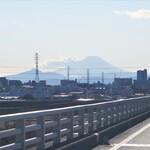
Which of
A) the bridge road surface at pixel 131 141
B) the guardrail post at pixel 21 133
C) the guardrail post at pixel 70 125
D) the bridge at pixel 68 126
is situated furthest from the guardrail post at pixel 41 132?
the bridge road surface at pixel 131 141

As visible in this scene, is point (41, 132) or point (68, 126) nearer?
point (41, 132)

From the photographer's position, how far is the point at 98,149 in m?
15.6

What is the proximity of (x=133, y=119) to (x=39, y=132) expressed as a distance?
45.7 ft

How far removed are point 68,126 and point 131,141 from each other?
322 centimetres

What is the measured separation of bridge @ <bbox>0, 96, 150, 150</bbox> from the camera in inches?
450

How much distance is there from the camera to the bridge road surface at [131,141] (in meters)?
16.1

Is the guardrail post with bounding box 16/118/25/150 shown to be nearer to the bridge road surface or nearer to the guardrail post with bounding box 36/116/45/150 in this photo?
the guardrail post with bounding box 36/116/45/150

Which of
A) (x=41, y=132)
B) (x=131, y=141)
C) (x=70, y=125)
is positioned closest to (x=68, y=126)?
(x=70, y=125)

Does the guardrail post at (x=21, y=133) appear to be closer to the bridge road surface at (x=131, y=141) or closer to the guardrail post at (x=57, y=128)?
the guardrail post at (x=57, y=128)

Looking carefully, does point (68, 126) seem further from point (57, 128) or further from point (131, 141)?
point (131, 141)

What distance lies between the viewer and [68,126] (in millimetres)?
15516

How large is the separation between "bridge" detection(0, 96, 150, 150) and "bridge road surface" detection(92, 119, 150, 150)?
0.99 ft

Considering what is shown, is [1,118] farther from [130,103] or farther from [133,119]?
[130,103]

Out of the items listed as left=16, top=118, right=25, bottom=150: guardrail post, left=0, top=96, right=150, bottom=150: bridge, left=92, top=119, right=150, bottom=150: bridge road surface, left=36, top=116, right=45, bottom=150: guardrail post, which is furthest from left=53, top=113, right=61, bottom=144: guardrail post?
left=16, top=118, right=25, bottom=150: guardrail post
